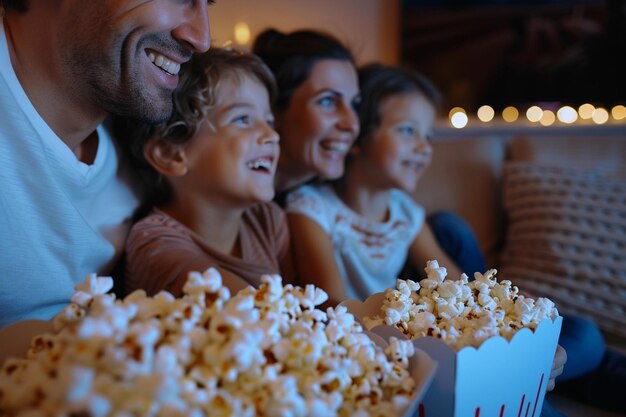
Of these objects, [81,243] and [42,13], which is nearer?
[42,13]

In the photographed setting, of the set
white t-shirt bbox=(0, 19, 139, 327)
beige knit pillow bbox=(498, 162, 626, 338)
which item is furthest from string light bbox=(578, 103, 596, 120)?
white t-shirt bbox=(0, 19, 139, 327)

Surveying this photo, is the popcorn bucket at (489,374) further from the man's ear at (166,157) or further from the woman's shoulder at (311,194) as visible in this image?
the woman's shoulder at (311,194)

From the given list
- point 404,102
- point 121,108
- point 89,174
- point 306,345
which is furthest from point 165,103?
point 404,102

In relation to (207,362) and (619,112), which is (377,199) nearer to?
(207,362)

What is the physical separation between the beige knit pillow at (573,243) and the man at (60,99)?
46.8 inches

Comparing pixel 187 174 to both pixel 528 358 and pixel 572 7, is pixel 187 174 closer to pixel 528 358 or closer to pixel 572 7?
pixel 528 358

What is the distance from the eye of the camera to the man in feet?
2.92

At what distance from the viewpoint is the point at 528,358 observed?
0.66 m

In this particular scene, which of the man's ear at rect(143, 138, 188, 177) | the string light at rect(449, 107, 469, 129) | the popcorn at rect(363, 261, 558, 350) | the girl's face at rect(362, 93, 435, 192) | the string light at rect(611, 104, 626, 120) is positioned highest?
the string light at rect(611, 104, 626, 120)

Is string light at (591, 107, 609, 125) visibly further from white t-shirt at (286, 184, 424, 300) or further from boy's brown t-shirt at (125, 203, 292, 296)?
boy's brown t-shirt at (125, 203, 292, 296)

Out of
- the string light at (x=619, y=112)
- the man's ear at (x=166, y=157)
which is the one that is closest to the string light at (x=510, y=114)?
the string light at (x=619, y=112)

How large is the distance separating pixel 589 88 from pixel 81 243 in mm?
2474

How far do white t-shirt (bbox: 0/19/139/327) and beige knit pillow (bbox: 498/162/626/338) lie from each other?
123 cm

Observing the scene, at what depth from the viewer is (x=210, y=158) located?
117cm
